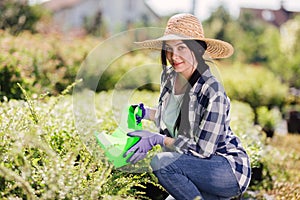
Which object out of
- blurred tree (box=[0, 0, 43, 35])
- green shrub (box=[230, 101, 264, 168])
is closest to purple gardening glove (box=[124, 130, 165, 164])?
green shrub (box=[230, 101, 264, 168])

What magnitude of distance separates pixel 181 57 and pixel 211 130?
1.55 feet

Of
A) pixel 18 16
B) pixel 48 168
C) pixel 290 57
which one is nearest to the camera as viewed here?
pixel 48 168

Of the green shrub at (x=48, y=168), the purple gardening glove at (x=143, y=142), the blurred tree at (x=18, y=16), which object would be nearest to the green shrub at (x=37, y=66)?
the green shrub at (x=48, y=168)

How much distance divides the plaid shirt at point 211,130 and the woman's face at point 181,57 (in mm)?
96

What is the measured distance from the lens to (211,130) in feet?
10.1

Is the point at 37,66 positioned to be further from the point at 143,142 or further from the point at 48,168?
the point at 48,168

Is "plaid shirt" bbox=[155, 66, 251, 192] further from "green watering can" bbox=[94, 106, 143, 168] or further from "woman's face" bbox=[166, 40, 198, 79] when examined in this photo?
"green watering can" bbox=[94, 106, 143, 168]

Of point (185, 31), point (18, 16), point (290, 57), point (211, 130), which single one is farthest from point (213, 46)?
point (290, 57)

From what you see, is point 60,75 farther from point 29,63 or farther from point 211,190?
point 211,190

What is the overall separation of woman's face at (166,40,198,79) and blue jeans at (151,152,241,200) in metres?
0.51

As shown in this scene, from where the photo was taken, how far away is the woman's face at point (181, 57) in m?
3.19

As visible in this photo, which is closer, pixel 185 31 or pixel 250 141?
pixel 185 31

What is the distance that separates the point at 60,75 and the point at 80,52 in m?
2.27

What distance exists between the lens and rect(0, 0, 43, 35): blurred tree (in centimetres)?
1564
